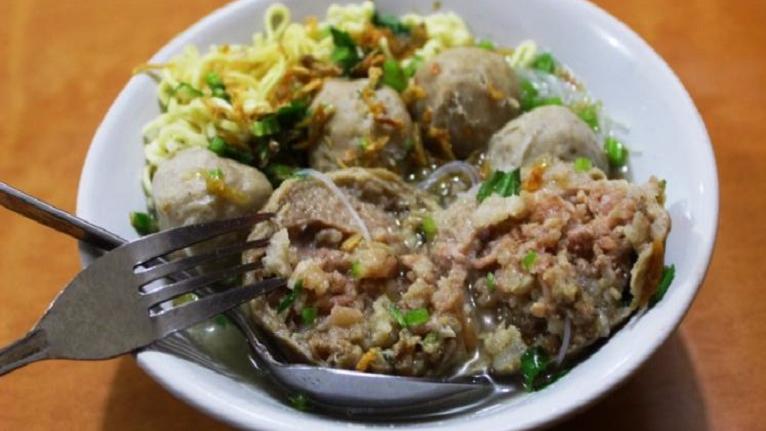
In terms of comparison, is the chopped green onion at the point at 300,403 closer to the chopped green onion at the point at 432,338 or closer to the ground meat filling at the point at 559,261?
the chopped green onion at the point at 432,338

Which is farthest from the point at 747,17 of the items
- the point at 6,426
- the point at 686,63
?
the point at 6,426

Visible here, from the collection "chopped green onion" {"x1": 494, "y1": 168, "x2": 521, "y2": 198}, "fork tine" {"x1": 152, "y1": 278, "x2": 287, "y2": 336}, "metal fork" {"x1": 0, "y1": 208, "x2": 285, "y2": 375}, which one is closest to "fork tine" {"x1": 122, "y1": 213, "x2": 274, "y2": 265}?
"metal fork" {"x1": 0, "y1": 208, "x2": 285, "y2": 375}

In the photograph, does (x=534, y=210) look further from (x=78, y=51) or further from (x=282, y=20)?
(x=78, y=51)

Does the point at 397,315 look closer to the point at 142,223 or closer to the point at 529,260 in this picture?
the point at 529,260

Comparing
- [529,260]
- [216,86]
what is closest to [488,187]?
[529,260]

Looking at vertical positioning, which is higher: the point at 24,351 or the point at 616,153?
the point at 24,351
